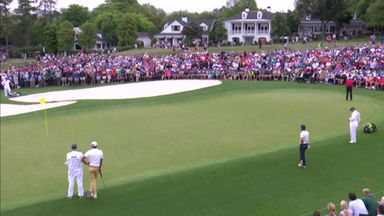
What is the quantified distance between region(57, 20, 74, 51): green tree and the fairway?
62.9 meters

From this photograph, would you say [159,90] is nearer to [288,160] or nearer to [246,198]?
[288,160]

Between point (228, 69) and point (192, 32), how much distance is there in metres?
49.3

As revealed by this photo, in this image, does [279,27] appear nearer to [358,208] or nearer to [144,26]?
[144,26]

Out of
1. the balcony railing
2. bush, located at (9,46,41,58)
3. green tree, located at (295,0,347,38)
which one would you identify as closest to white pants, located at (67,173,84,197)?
Result: green tree, located at (295,0,347,38)

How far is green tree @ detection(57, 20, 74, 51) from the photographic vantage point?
92000mm

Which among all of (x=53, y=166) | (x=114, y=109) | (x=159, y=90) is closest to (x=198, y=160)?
(x=53, y=166)

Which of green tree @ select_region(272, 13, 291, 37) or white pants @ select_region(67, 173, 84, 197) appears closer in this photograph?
white pants @ select_region(67, 173, 84, 197)

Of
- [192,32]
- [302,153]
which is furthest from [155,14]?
[302,153]

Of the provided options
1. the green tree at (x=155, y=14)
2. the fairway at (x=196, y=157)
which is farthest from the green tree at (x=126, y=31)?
the fairway at (x=196, y=157)

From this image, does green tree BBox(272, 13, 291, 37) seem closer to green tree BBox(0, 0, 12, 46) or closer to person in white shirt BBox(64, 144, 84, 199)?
green tree BBox(0, 0, 12, 46)

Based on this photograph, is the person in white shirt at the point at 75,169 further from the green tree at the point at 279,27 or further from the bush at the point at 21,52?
the bush at the point at 21,52

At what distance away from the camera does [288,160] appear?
1848 centimetres

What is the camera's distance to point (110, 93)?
A: 40.2 metres

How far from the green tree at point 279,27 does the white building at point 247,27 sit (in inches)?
420
